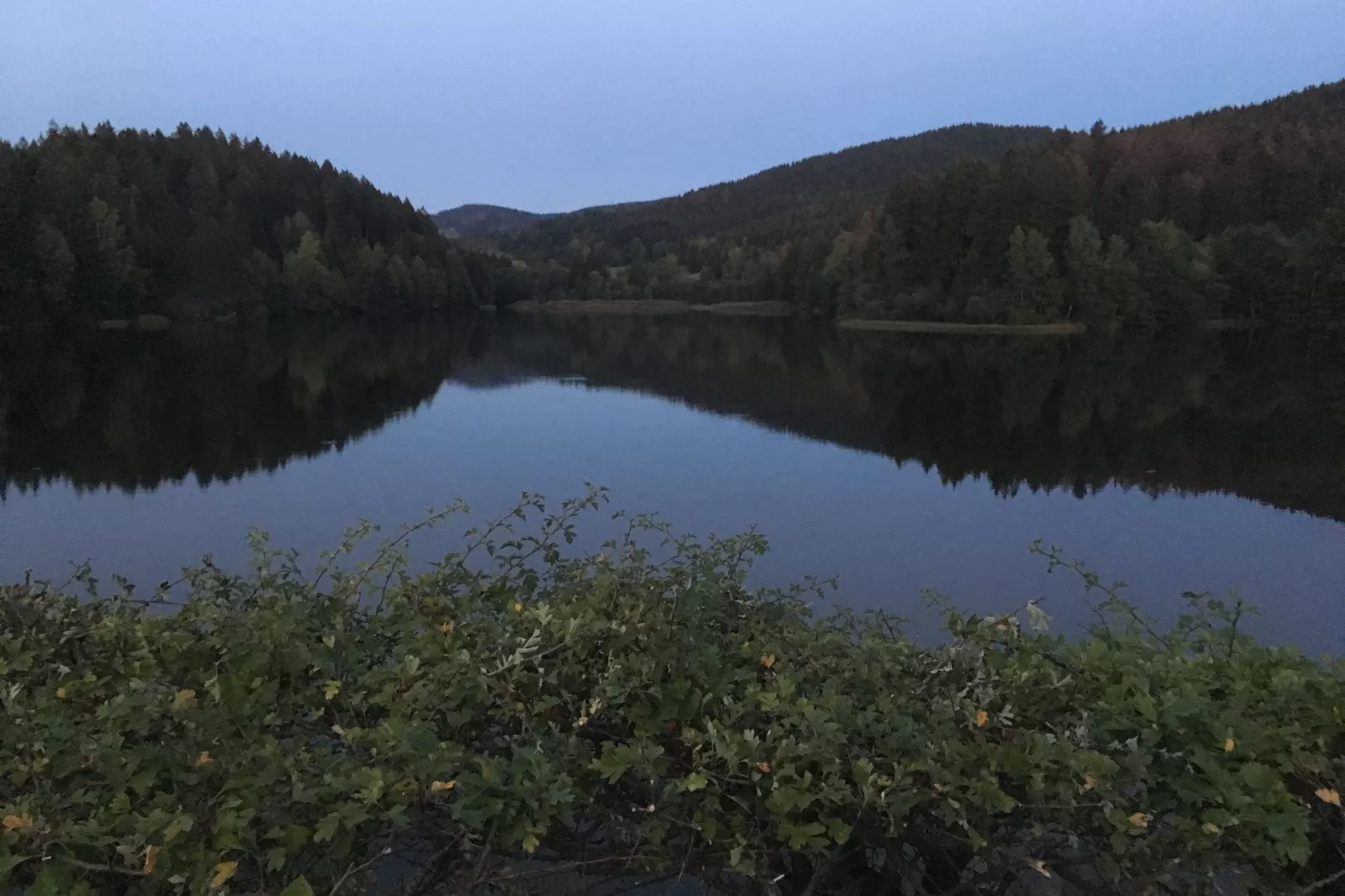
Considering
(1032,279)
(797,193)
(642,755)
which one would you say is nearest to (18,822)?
(642,755)

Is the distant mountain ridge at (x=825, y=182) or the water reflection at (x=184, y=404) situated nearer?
the water reflection at (x=184, y=404)

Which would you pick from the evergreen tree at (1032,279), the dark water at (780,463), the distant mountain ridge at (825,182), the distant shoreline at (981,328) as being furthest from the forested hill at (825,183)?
the dark water at (780,463)

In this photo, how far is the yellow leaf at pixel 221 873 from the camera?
2197 mm

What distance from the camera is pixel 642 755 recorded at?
2553 millimetres

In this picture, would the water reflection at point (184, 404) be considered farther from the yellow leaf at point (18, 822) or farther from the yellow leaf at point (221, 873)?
the yellow leaf at point (221, 873)

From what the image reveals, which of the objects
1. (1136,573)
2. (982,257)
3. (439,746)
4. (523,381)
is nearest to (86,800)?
(439,746)

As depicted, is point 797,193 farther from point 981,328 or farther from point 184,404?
point 184,404

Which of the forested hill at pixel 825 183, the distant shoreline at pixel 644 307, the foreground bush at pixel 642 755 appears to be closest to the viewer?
the foreground bush at pixel 642 755

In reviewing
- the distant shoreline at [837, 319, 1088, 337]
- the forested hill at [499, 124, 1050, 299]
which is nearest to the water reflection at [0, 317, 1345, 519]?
the distant shoreline at [837, 319, 1088, 337]

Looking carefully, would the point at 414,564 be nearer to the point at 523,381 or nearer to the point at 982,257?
the point at 523,381

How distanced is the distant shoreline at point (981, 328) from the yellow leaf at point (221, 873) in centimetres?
7036

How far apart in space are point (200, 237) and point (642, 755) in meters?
87.1

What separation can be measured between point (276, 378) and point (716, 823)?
37.3 m

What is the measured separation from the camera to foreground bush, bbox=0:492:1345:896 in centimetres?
238
